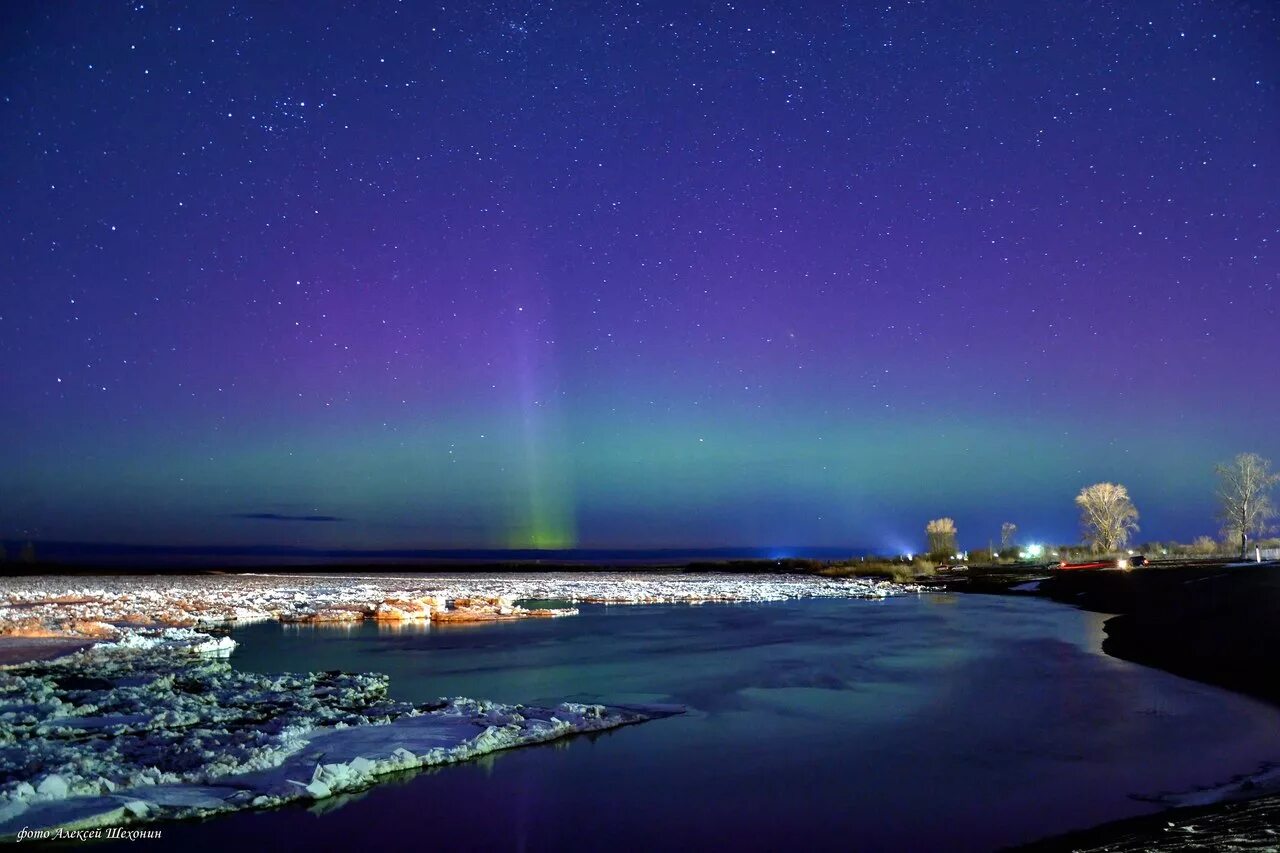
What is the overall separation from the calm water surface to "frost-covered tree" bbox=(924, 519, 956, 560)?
87.5 m

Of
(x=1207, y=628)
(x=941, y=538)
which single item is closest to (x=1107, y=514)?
(x=941, y=538)

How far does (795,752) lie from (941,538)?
106345 mm

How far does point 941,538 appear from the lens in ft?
367

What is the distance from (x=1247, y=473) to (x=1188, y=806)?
247 ft

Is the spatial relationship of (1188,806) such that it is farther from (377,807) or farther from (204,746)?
(204,746)

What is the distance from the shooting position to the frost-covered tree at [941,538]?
360 ft

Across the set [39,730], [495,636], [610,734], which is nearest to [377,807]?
[610,734]

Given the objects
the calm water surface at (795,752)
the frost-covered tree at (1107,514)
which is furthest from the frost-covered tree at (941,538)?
the calm water surface at (795,752)

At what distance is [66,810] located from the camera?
9.63 meters

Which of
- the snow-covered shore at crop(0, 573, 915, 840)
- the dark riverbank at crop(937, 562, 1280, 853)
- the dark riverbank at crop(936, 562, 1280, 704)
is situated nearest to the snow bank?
the snow-covered shore at crop(0, 573, 915, 840)

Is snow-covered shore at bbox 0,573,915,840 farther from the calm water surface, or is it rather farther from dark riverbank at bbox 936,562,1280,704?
dark riverbank at bbox 936,562,1280,704

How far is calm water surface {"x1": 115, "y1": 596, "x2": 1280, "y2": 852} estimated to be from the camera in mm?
9773

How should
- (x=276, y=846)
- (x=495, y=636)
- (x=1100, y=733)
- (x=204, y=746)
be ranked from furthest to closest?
1. (x=495, y=636)
2. (x=1100, y=733)
3. (x=204, y=746)
4. (x=276, y=846)

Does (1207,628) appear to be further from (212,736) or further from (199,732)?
(199,732)
